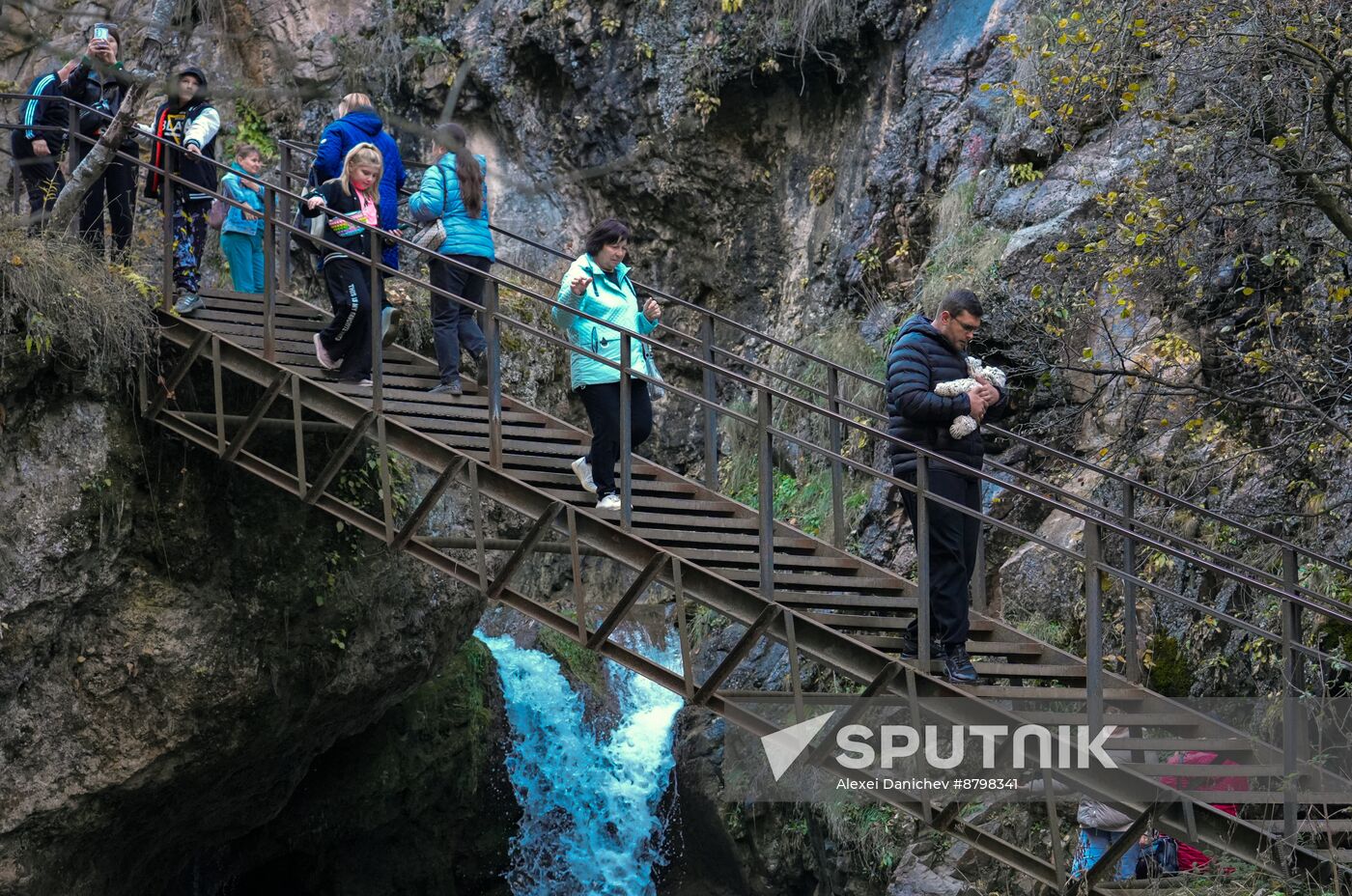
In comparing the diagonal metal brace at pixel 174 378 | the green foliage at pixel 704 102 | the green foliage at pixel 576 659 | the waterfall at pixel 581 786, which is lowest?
the waterfall at pixel 581 786

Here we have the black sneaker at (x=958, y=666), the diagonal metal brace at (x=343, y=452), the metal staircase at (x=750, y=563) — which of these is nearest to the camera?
the metal staircase at (x=750, y=563)

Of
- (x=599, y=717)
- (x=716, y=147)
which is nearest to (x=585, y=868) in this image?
(x=599, y=717)

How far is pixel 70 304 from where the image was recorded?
900 centimetres

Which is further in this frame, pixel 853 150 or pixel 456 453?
pixel 853 150

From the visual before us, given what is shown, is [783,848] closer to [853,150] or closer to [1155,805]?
[1155,805]

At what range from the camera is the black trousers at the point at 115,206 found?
9.86m

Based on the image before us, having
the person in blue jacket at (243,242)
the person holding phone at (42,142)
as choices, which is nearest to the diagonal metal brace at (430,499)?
the person in blue jacket at (243,242)

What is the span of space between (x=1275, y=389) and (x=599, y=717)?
7.87 m

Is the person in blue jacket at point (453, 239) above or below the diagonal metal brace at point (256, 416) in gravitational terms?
above

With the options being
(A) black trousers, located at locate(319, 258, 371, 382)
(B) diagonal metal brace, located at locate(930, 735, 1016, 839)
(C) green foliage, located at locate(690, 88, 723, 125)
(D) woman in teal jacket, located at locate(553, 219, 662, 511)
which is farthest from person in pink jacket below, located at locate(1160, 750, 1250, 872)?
(C) green foliage, located at locate(690, 88, 723, 125)

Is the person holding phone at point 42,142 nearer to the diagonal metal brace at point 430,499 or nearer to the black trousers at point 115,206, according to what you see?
the black trousers at point 115,206

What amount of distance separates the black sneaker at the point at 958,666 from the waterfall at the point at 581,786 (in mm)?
7346

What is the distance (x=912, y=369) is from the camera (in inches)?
307

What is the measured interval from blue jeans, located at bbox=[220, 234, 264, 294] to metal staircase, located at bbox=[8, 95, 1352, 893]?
826 mm
